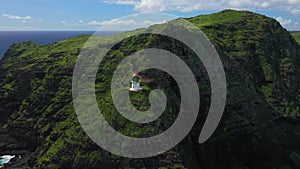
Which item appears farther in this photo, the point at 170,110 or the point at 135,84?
the point at 135,84

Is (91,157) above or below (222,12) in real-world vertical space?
below

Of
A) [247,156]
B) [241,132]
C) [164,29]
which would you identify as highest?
[164,29]

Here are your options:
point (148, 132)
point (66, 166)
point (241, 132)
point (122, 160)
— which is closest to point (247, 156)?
point (241, 132)

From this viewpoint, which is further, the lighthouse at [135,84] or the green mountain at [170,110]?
the lighthouse at [135,84]

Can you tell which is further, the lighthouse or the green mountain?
the lighthouse

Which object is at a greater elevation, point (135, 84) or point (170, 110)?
point (135, 84)

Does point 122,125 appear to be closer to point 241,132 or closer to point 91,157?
point 91,157

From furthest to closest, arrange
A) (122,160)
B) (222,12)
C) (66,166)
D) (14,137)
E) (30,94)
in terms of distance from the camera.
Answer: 1. (222,12)
2. (30,94)
3. (14,137)
4. (66,166)
5. (122,160)

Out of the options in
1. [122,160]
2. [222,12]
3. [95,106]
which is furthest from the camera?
[222,12]
